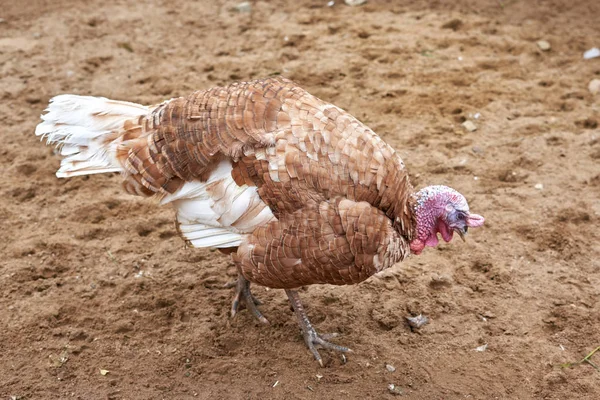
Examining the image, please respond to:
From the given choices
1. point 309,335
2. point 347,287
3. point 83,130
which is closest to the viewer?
point 83,130

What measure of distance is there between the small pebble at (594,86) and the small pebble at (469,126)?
1.35 metres

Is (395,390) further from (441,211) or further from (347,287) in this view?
(441,211)

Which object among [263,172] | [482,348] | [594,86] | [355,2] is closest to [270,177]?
[263,172]

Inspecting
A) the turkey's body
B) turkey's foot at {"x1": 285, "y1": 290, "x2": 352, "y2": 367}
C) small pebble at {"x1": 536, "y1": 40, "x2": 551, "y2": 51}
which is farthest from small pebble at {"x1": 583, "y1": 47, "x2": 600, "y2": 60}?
turkey's foot at {"x1": 285, "y1": 290, "x2": 352, "y2": 367}

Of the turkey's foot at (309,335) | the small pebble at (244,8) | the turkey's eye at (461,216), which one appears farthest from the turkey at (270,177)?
the small pebble at (244,8)

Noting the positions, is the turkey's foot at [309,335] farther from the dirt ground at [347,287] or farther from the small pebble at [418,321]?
the small pebble at [418,321]

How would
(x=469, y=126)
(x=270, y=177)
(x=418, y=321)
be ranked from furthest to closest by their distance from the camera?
(x=469, y=126), (x=418, y=321), (x=270, y=177)

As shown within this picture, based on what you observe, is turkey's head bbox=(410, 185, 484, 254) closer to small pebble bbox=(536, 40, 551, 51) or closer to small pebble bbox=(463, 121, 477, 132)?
small pebble bbox=(463, 121, 477, 132)

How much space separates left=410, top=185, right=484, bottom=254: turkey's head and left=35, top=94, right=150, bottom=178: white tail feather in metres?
1.77

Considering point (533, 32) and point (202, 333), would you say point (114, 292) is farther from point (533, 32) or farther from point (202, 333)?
point (533, 32)

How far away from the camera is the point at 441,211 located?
360 cm

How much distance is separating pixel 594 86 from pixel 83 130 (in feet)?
15.8

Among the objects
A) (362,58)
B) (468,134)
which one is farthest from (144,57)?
(468,134)

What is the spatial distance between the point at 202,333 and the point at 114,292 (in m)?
0.70
